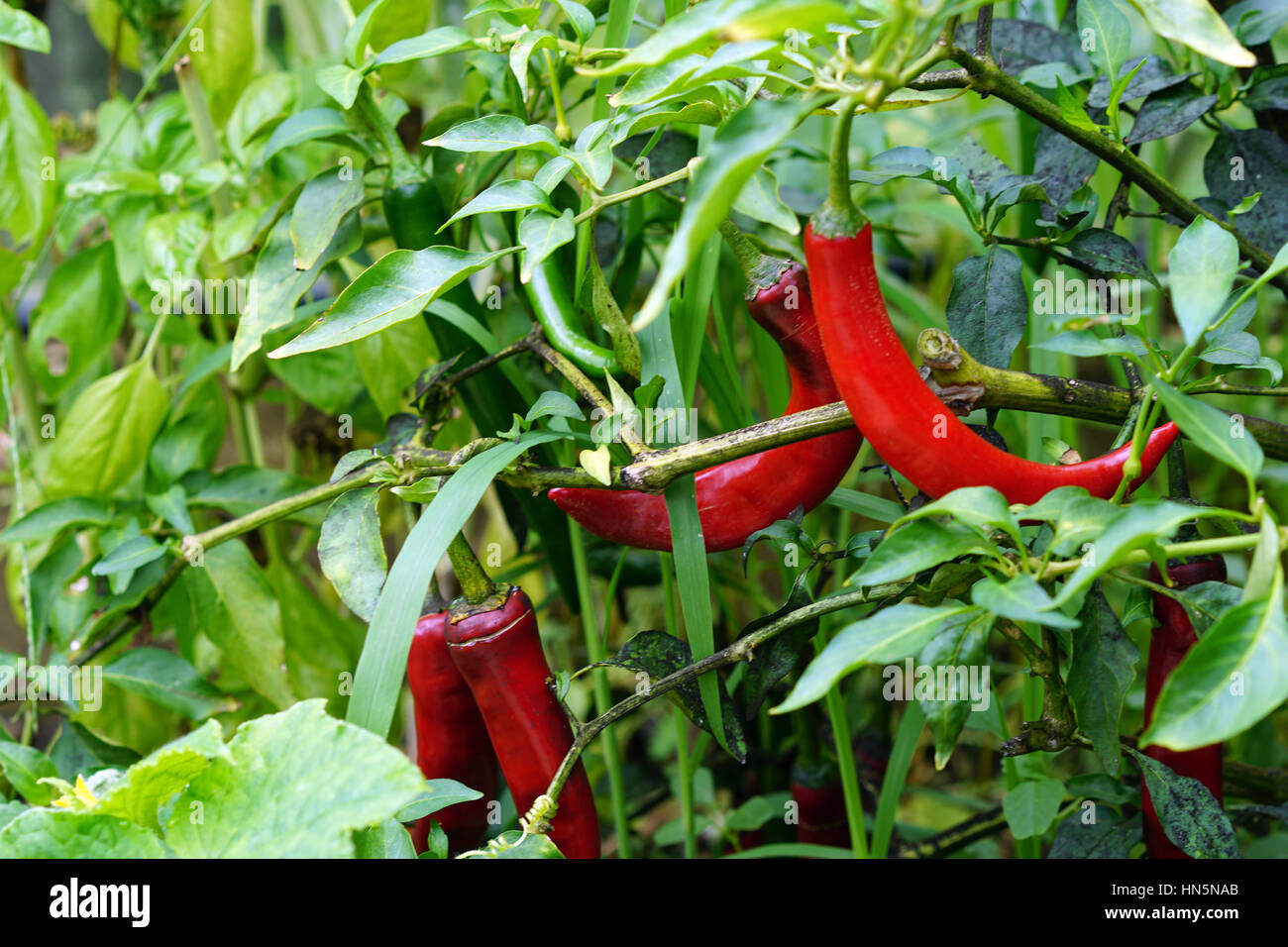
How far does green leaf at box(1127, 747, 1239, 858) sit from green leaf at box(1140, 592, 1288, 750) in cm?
20

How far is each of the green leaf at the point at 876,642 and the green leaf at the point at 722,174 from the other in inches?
5.4

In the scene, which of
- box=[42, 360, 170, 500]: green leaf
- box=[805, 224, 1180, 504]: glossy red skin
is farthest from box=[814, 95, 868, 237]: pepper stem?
box=[42, 360, 170, 500]: green leaf

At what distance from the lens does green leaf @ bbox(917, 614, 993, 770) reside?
1.32 ft

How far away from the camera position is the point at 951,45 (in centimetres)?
41

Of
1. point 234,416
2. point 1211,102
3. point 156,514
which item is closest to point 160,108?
point 234,416

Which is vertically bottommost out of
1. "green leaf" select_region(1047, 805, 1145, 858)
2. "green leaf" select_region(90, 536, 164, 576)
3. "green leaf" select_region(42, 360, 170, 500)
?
"green leaf" select_region(1047, 805, 1145, 858)

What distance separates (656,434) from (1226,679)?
29cm

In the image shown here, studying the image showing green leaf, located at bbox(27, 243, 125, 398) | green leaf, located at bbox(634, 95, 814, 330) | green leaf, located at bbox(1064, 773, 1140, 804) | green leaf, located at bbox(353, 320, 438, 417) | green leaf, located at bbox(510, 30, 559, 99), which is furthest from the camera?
green leaf, located at bbox(27, 243, 125, 398)

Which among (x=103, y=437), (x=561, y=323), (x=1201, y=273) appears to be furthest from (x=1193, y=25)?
(x=103, y=437)

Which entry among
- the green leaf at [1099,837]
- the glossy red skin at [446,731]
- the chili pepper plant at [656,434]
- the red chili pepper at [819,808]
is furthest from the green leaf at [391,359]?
the green leaf at [1099,837]

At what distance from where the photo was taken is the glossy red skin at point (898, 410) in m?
0.41

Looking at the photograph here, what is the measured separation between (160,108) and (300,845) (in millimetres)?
740

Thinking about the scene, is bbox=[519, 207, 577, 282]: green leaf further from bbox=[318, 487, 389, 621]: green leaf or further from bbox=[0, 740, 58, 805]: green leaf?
bbox=[0, 740, 58, 805]: green leaf

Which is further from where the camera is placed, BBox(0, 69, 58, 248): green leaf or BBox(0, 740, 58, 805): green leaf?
BBox(0, 69, 58, 248): green leaf
